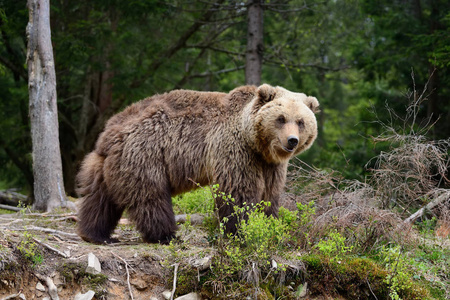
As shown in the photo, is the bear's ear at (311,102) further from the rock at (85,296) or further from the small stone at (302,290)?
the rock at (85,296)

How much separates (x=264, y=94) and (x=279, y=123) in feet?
1.49

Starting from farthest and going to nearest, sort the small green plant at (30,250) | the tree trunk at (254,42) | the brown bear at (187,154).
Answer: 1. the tree trunk at (254,42)
2. the brown bear at (187,154)
3. the small green plant at (30,250)

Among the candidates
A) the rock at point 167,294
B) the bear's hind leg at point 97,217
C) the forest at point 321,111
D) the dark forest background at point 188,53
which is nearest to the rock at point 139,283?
the forest at point 321,111

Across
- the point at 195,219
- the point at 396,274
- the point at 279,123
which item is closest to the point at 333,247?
the point at 396,274

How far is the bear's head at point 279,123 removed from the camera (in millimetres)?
5754

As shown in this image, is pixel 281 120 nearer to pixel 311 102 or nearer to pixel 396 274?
pixel 311 102

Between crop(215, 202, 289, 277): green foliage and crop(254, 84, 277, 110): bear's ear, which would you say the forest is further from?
crop(254, 84, 277, 110): bear's ear

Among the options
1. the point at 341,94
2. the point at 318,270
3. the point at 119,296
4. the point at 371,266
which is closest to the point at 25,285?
the point at 119,296

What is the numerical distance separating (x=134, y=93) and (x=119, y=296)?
858 centimetres

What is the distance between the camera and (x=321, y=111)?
45.4ft

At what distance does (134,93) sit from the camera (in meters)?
13.1

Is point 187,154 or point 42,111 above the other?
point 42,111

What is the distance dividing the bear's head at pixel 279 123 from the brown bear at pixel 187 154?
0.01 meters

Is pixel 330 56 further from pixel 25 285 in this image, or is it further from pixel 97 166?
pixel 25 285
